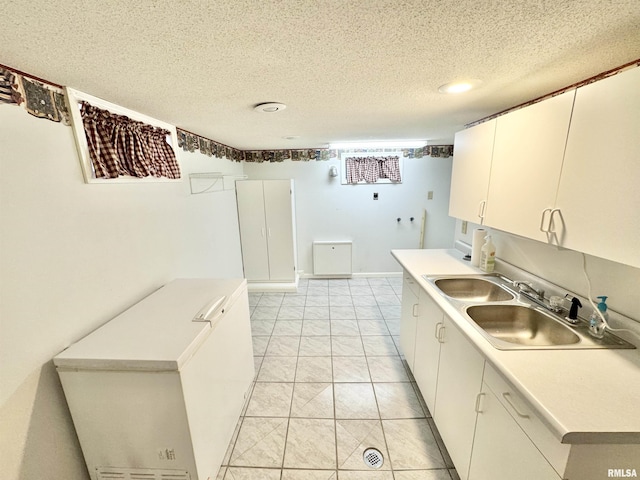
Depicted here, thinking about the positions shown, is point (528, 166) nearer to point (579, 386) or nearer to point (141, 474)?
point (579, 386)

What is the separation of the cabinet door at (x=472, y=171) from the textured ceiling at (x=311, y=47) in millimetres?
240

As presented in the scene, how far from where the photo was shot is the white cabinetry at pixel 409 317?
2.01m

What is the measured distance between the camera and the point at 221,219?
3.11m

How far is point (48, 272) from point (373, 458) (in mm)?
1933

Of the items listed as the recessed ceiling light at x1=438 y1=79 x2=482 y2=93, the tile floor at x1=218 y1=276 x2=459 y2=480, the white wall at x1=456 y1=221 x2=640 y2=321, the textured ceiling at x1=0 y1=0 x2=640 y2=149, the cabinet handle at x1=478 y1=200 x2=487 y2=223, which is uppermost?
the recessed ceiling light at x1=438 y1=79 x2=482 y2=93

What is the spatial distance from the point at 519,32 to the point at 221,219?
2961mm

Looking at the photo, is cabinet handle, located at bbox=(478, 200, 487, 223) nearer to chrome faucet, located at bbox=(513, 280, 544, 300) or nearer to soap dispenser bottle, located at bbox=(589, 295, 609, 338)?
chrome faucet, located at bbox=(513, 280, 544, 300)

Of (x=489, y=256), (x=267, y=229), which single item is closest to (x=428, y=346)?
(x=489, y=256)

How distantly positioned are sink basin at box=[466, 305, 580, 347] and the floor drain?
98cm

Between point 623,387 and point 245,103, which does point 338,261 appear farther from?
point 623,387

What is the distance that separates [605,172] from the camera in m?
0.93

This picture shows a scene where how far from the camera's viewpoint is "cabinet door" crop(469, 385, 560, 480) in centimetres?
85

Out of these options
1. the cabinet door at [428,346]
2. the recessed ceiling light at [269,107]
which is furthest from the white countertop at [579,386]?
the recessed ceiling light at [269,107]

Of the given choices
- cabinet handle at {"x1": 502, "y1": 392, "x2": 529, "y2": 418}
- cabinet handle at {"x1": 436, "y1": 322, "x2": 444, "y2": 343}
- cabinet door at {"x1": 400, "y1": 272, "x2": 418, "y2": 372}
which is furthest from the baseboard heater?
cabinet handle at {"x1": 502, "y1": 392, "x2": 529, "y2": 418}
